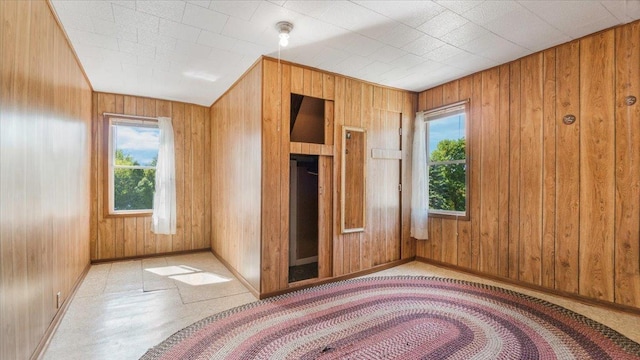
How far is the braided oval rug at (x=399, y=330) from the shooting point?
2.09 meters

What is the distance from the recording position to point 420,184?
4230 millimetres

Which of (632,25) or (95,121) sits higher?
(632,25)

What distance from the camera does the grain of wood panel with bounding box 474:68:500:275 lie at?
3.54 meters

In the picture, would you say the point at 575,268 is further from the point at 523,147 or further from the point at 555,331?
the point at 523,147

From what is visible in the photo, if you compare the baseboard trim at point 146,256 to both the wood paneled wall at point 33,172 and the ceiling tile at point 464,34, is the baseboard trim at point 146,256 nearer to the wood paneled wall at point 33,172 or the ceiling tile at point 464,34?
the wood paneled wall at point 33,172

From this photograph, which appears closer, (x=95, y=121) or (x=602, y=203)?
(x=602, y=203)

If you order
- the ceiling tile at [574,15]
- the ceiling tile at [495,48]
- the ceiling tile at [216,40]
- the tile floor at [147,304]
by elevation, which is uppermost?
the ceiling tile at [574,15]

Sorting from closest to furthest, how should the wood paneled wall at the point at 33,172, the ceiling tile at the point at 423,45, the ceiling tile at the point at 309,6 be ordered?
the wood paneled wall at the point at 33,172
the ceiling tile at the point at 309,6
the ceiling tile at the point at 423,45

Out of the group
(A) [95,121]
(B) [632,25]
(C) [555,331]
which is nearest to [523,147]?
(B) [632,25]

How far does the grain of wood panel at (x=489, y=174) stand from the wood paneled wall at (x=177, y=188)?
14.4 feet

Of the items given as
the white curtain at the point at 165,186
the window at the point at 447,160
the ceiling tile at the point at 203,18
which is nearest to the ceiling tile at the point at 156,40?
the ceiling tile at the point at 203,18

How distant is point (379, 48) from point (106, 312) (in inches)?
147

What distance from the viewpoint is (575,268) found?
114 inches

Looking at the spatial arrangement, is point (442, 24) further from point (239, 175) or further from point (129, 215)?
point (129, 215)
